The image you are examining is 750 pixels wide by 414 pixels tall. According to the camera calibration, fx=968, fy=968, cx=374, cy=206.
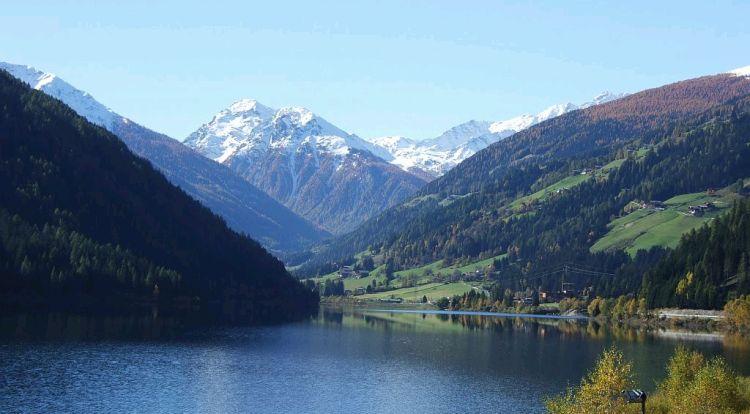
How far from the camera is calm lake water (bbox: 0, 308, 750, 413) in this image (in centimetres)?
9638

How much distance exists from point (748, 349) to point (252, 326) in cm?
9349

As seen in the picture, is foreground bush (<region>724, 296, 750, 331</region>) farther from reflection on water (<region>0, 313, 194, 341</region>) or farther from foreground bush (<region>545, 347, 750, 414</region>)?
foreground bush (<region>545, 347, 750, 414</region>)

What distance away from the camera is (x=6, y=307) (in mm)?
175750

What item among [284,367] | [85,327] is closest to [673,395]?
[284,367]

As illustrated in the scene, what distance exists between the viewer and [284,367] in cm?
12581

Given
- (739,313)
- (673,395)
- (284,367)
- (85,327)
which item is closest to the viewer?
(673,395)

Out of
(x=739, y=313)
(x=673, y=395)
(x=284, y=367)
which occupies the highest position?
(x=739, y=313)

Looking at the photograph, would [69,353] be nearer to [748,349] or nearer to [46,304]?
[46,304]

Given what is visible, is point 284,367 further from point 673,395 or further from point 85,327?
point 673,395

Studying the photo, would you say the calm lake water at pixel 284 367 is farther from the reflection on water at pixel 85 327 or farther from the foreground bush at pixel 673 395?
the foreground bush at pixel 673 395

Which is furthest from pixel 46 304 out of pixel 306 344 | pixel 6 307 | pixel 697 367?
pixel 697 367

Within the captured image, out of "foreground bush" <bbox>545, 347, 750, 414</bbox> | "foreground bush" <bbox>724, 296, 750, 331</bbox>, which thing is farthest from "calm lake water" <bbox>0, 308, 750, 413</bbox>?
"foreground bush" <bbox>545, 347, 750, 414</bbox>

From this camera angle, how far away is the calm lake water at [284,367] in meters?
96.4

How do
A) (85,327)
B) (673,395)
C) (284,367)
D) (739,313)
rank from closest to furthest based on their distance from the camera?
(673,395) < (284,367) < (85,327) < (739,313)
